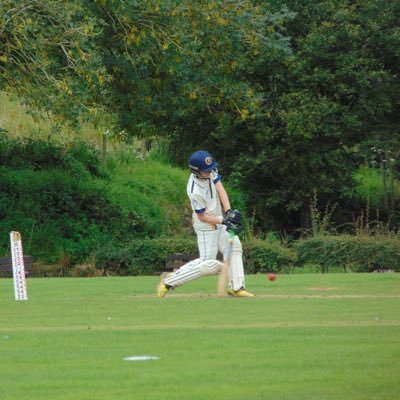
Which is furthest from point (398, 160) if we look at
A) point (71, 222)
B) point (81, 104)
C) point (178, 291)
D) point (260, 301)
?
point (260, 301)

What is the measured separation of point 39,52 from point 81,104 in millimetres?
1785

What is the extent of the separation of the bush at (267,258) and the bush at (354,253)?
670 millimetres

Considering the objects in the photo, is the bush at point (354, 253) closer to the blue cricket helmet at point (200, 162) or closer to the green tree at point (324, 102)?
the green tree at point (324, 102)

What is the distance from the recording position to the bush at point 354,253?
31922 mm

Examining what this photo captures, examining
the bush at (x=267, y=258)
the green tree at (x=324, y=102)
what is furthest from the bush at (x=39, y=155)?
the bush at (x=267, y=258)

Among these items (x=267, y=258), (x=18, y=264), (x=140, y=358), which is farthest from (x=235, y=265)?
(x=267, y=258)

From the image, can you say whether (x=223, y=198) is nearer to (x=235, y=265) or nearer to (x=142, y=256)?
(x=235, y=265)

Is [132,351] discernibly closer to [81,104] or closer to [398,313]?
[398,313]

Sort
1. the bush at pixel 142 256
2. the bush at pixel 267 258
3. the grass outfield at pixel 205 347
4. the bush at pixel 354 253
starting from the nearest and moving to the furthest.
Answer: the grass outfield at pixel 205 347 → the bush at pixel 354 253 → the bush at pixel 267 258 → the bush at pixel 142 256

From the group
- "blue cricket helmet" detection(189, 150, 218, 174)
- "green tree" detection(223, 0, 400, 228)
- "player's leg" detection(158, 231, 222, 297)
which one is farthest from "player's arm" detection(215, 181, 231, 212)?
"green tree" detection(223, 0, 400, 228)

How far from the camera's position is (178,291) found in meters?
20.1

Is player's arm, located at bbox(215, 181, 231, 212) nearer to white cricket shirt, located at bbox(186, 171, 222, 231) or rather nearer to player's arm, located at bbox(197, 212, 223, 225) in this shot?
white cricket shirt, located at bbox(186, 171, 222, 231)

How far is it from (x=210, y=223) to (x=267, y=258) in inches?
663

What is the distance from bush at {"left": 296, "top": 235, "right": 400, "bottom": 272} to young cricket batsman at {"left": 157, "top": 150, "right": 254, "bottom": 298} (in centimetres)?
1523
